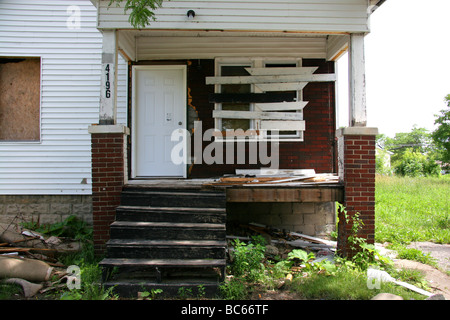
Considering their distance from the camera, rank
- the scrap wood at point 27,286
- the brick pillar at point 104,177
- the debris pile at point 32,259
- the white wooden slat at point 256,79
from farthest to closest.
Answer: the white wooden slat at point 256,79 → the brick pillar at point 104,177 → the debris pile at point 32,259 → the scrap wood at point 27,286

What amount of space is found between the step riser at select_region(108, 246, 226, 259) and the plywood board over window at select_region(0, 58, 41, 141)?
393cm

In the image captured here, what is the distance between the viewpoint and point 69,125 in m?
6.41

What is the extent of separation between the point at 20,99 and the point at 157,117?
277cm

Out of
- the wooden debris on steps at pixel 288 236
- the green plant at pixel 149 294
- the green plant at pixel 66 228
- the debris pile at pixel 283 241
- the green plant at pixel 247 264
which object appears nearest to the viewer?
the green plant at pixel 149 294

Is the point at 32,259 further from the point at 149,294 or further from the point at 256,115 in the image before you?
the point at 256,115

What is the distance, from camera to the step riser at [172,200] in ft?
14.9

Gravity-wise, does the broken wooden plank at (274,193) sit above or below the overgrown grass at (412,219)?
above

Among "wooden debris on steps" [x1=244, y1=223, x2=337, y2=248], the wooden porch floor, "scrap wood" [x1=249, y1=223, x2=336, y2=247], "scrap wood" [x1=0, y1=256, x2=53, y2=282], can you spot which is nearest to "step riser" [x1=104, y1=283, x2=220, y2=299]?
"scrap wood" [x1=0, y1=256, x2=53, y2=282]

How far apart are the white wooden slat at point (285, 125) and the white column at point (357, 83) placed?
1.69 metres

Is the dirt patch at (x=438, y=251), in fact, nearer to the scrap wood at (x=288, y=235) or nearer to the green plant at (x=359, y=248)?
the green plant at (x=359, y=248)

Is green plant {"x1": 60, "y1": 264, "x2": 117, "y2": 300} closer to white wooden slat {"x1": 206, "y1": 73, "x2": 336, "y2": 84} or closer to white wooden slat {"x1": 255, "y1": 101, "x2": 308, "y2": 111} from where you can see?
white wooden slat {"x1": 206, "y1": 73, "x2": 336, "y2": 84}

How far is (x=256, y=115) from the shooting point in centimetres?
641

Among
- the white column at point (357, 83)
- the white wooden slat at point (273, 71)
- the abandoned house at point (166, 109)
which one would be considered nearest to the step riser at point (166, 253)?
the abandoned house at point (166, 109)
